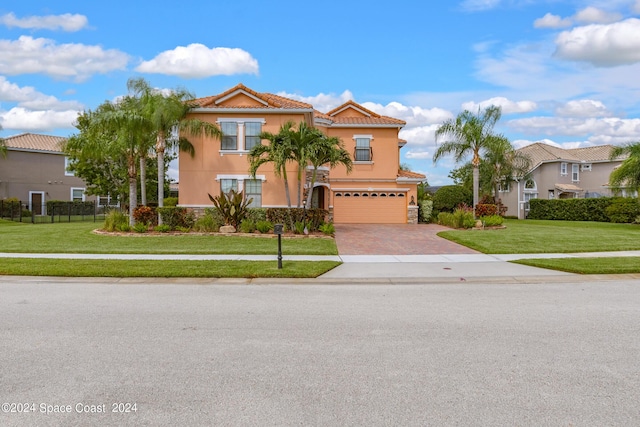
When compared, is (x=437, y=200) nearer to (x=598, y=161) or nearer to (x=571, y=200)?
(x=571, y=200)

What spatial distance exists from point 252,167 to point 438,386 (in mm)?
17688

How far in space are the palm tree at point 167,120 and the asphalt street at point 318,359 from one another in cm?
1346

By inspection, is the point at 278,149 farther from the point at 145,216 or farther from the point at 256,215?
the point at 145,216

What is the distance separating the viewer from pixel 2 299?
873cm

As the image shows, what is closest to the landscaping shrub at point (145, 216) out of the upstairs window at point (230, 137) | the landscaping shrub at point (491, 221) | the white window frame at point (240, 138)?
the white window frame at point (240, 138)

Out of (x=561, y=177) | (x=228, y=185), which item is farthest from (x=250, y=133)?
(x=561, y=177)

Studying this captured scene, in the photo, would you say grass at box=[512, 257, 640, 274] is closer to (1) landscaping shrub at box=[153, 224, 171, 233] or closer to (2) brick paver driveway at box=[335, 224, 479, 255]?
(2) brick paver driveway at box=[335, 224, 479, 255]

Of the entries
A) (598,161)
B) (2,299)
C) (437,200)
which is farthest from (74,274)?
(598,161)

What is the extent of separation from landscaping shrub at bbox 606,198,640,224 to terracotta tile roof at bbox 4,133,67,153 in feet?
142

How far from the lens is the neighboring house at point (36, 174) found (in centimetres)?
4091

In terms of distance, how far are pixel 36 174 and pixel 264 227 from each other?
31643mm

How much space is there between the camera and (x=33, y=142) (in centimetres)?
4341

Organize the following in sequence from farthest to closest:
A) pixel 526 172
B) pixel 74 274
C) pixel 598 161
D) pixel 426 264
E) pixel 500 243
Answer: pixel 598 161 < pixel 526 172 < pixel 500 243 < pixel 426 264 < pixel 74 274

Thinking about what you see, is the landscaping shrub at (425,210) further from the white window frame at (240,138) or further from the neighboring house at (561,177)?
the neighboring house at (561,177)
